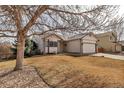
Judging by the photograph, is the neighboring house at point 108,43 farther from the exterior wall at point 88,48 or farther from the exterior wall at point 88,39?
the exterior wall at point 88,48

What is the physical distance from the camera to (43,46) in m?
15.3

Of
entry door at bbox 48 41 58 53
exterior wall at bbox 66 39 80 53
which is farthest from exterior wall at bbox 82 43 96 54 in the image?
entry door at bbox 48 41 58 53

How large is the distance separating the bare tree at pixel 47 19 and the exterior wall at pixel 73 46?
880 cm

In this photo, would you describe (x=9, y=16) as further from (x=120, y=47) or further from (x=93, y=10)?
(x=120, y=47)

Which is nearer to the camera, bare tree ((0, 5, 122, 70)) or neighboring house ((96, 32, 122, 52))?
bare tree ((0, 5, 122, 70))

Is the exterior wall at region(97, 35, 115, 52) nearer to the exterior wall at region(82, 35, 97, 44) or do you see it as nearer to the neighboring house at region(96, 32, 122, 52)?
the neighboring house at region(96, 32, 122, 52)

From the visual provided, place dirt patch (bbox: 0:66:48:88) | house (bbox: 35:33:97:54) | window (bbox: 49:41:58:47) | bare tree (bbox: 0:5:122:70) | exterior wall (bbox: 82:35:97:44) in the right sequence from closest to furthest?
1. dirt patch (bbox: 0:66:48:88)
2. bare tree (bbox: 0:5:122:70)
3. house (bbox: 35:33:97:54)
4. exterior wall (bbox: 82:35:97:44)
5. window (bbox: 49:41:58:47)

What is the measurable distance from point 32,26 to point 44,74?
174cm

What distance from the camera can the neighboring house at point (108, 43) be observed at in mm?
16719

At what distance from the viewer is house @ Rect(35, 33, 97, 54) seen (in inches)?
585

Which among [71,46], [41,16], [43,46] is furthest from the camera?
[71,46]

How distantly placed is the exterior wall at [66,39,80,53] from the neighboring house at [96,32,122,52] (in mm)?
2361

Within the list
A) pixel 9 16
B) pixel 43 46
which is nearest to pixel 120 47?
pixel 43 46

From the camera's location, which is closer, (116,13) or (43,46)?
(116,13)
